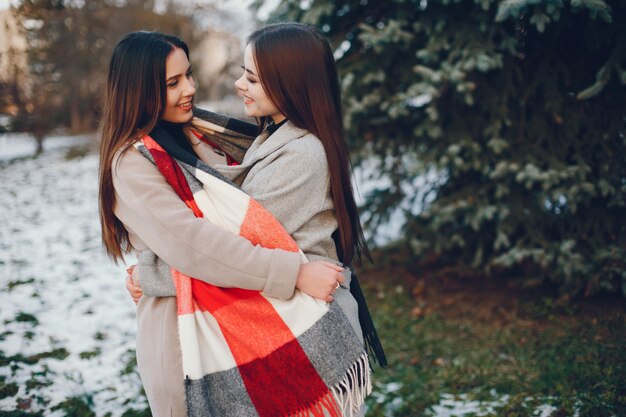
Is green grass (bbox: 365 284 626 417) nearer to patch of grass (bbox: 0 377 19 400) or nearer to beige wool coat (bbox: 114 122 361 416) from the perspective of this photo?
beige wool coat (bbox: 114 122 361 416)

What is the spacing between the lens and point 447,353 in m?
3.83

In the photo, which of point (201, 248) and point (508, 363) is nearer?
point (201, 248)

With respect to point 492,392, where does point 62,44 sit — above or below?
above

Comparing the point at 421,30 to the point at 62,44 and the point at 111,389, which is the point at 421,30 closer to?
the point at 111,389

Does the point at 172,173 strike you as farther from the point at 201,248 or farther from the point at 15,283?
the point at 15,283

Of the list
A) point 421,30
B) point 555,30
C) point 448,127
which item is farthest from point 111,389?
point 555,30

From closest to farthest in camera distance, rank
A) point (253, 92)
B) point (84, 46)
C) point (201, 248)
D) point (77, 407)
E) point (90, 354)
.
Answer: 1. point (201, 248)
2. point (253, 92)
3. point (77, 407)
4. point (90, 354)
5. point (84, 46)

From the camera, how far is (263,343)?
1714 millimetres

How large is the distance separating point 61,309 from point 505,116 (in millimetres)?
4115

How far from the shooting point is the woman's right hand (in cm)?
174

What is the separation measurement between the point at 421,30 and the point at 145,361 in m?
3.37

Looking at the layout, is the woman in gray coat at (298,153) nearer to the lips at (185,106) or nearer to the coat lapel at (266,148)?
the coat lapel at (266,148)

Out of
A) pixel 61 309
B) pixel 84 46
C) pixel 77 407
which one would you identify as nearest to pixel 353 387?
pixel 77 407

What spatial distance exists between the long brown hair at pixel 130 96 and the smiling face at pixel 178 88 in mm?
24
